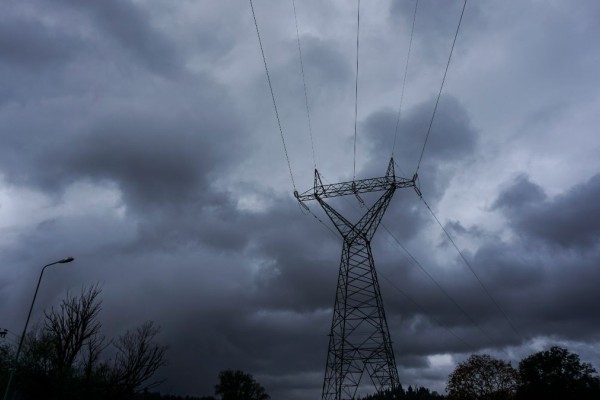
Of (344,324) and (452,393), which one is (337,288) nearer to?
(344,324)

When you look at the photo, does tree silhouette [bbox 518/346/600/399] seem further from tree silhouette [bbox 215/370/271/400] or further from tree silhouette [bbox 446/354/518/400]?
tree silhouette [bbox 215/370/271/400]

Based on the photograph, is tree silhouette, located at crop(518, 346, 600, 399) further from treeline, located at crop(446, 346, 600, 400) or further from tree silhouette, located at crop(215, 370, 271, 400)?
tree silhouette, located at crop(215, 370, 271, 400)

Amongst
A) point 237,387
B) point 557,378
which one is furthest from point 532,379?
point 237,387

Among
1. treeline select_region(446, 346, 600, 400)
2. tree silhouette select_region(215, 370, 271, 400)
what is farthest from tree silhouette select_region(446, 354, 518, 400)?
tree silhouette select_region(215, 370, 271, 400)

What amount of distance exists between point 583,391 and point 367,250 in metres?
59.6

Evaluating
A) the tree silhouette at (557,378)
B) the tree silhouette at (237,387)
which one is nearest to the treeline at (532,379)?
the tree silhouette at (557,378)

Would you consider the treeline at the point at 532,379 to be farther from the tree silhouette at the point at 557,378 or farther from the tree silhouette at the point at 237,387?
the tree silhouette at the point at 237,387

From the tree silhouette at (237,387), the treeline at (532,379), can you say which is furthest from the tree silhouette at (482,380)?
the tree silhouette at (237,387)

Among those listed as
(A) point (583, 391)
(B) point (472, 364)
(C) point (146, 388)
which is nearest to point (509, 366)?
(B) point (472, 364)

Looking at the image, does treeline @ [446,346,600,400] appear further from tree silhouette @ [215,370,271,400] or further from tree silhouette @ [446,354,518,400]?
tree silhouette @ [215,370,271,400]

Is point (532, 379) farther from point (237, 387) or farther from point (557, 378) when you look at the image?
point (237, 387)

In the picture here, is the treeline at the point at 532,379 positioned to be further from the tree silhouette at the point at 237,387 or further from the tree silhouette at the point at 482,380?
the tree silhouette at the point at 237,387

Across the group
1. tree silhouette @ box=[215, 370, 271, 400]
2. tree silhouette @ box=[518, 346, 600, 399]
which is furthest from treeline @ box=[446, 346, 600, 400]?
tree silhouette @ box=[215, 370, 271, 400]

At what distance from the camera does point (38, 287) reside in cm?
2592
